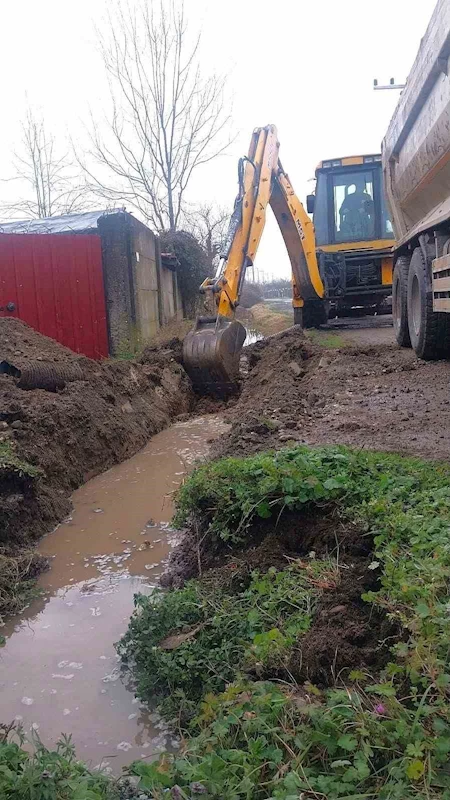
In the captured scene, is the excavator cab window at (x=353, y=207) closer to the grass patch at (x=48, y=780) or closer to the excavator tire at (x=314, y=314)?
the excavator tire at (x=314, y=314)

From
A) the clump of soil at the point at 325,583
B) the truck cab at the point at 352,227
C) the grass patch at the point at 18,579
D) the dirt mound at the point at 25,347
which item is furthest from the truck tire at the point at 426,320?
the grass patch at the point at 18,579

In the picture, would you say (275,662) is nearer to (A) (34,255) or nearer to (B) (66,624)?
(B) (66,624)

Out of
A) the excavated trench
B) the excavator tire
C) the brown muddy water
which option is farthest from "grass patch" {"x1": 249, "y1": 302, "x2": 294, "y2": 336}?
the brown muddy water

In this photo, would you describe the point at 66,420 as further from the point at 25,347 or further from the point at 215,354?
the point at 215,354

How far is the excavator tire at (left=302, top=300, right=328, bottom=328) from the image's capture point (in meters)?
13.1

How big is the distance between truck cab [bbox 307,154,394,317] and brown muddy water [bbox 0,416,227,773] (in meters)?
7.41

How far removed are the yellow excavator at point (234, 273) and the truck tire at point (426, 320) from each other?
247cm

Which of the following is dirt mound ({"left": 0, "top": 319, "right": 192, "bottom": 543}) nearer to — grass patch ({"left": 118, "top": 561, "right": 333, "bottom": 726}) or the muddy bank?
the muddy bank

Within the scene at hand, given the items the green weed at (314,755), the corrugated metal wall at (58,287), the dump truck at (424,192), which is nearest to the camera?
the green weed at (314,755)

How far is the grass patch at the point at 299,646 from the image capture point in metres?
1.83

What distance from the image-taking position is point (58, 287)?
Answer: 34.7 ft

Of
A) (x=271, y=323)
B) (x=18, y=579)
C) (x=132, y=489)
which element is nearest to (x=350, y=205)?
(x=132, y=489)

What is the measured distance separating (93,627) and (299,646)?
1548mm

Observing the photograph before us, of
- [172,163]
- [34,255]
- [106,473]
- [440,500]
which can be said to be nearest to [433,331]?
[106,473]
